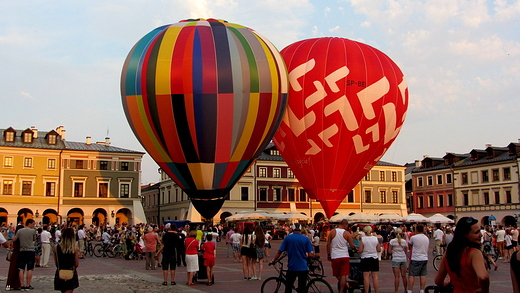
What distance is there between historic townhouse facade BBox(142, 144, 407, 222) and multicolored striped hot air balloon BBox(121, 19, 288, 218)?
39621mm

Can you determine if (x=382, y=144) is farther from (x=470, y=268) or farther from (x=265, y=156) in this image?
(x=265, y=156)

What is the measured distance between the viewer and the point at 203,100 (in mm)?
22906

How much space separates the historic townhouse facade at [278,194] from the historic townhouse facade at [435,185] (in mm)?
4412

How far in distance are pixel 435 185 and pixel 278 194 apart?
22.3 meters

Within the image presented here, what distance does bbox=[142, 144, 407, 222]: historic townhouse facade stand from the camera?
67000 mm

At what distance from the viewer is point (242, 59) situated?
23.7 m

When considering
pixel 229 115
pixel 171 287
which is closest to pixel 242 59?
pixel 229 115

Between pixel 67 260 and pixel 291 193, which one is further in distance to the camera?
pixel 291 193

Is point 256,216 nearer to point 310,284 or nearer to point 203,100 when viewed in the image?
point 203,100

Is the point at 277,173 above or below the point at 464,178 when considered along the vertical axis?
above

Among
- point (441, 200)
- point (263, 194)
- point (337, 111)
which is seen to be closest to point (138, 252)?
point (337, 111)

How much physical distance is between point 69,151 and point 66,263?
2181 inches

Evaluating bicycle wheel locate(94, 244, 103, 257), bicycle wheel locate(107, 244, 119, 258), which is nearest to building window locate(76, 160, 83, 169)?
bicycle wheel locate(94, 244, 103, 257)

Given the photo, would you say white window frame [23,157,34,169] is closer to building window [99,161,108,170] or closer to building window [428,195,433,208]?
building window [99,161,108,170]
